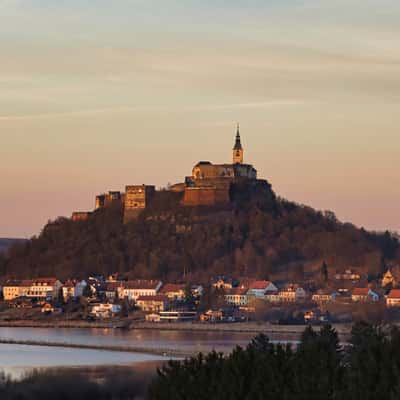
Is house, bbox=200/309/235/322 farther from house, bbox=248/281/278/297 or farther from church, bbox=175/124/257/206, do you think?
church, bbox=175/124/257/206

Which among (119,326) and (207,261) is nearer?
(119,326)

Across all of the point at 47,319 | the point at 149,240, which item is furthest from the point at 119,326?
the point at 149,240

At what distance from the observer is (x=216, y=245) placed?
10162 cm

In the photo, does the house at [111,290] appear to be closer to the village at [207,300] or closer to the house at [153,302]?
the village at [207,300]

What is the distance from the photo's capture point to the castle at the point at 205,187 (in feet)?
333

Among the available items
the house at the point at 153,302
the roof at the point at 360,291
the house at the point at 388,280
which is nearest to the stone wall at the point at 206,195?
the house at the point at 153,302

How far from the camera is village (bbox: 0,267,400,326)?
85.2 meters

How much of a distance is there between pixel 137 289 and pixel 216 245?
295 inches

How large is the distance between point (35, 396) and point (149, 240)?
67120 millimetres

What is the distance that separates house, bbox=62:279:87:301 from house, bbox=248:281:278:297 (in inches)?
426

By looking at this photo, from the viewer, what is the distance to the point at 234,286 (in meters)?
95.6

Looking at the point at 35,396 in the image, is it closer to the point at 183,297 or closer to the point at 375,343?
the point at 375,343

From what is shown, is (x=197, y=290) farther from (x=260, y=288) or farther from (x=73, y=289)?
(x=73, y=289)

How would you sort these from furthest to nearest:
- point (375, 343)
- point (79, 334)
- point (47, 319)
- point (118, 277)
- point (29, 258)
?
point (29, 258), point (118, 277), point (47, 319), point (79, 334), point (375, 343)
